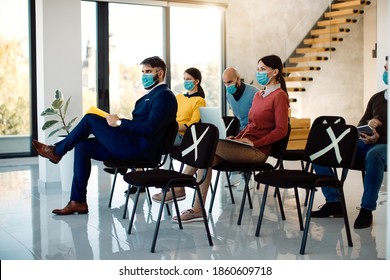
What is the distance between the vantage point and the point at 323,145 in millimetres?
4008

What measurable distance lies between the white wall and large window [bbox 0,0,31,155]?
106 inches

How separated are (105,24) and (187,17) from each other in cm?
180

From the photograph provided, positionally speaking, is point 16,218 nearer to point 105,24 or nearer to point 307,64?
point 105,24

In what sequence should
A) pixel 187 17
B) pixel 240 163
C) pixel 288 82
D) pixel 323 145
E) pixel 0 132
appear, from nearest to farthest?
pixel 323 145 < pixel 240 163 < pixel 0 132 < pixel 187 17 < pixel 288 82

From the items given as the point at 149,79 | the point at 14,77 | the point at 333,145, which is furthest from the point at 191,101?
the point at 14,77

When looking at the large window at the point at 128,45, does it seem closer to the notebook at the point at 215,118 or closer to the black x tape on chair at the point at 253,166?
the notebook at the point at 215,118

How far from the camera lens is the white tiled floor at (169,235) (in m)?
3.64

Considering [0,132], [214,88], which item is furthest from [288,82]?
[0,132]

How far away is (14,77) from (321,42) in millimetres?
6220

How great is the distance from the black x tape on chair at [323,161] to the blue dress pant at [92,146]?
4.21 ft

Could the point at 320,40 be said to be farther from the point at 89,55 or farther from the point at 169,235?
the point at 169,235

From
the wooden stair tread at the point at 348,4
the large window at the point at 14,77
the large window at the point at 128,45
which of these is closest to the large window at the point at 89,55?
the large window at the point at 128,45

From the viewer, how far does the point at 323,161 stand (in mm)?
4004
